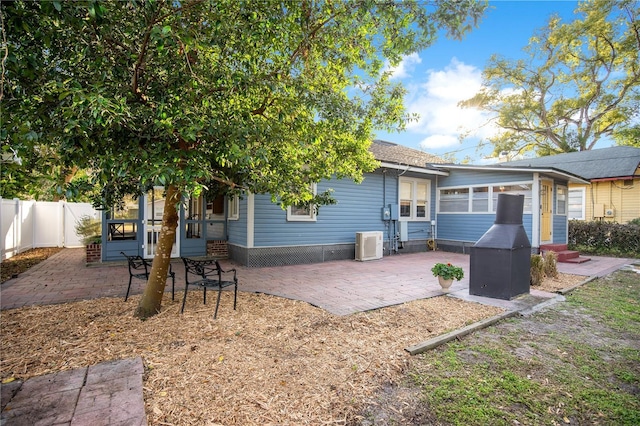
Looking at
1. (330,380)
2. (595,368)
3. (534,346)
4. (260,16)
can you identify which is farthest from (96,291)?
(595,368)

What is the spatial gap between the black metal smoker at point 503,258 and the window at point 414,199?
243 inches

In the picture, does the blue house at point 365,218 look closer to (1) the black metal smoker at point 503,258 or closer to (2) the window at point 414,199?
(2) the window at point 414,199

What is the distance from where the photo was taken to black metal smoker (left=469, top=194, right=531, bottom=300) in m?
5.54

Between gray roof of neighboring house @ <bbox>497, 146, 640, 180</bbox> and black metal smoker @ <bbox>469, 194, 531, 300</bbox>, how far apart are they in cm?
759

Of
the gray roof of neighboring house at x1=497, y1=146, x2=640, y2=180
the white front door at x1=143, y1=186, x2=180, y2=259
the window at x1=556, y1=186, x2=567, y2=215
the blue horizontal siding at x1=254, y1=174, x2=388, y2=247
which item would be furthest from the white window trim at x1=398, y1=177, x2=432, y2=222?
the white front door at x1=143, y1=186, x2=180, y2=259

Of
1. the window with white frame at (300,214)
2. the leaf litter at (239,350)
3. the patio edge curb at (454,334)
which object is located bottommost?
the patio edge curb at (454,334)

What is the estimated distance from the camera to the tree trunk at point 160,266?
13.9 ft

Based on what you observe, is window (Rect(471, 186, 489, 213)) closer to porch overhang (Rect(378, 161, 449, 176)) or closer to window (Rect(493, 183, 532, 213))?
window (Rect(493, 183, 532, 213))

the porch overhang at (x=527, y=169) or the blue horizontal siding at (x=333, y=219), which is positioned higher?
the porch overhang at (x=527, y=169)

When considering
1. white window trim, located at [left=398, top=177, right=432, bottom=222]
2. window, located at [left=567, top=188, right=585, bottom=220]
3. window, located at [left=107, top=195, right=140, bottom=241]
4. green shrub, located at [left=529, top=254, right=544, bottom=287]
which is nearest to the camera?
green shrub, located at [left=529, top=254, right=544, bottom=287]

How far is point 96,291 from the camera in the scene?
5566 mm

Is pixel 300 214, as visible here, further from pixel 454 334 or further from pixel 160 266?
pixel 454 334

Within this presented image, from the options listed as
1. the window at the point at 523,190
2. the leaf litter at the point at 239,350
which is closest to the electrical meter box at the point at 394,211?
the window at the point at 523,190

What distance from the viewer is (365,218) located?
35.7 ft
